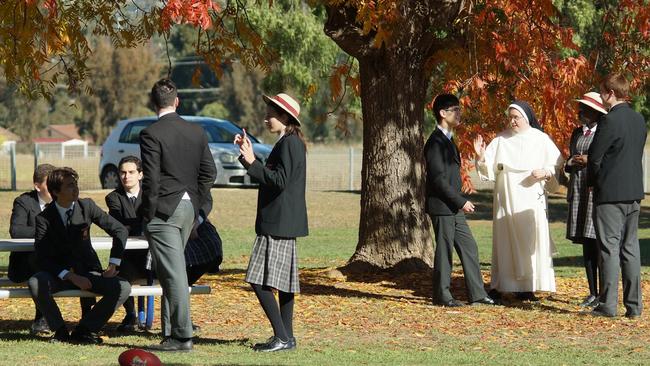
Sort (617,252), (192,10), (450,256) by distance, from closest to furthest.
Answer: (617,252) < (192,10) < (450,256)

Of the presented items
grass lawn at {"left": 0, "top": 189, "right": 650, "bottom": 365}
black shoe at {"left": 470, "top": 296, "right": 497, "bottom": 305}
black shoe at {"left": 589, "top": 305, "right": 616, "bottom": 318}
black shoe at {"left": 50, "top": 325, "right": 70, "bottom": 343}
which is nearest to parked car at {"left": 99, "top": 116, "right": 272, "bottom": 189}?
grass lawn at {"left": 0, "top": 189, "right": 650, "bottom": 365}

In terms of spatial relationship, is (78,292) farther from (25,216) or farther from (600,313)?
(600,313)

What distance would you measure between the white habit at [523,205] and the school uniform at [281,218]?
317cm

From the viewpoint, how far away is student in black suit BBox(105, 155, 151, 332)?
905 centimetres

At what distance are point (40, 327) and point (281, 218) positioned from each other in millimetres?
2133

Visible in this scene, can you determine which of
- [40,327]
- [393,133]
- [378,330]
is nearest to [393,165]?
[393,133]

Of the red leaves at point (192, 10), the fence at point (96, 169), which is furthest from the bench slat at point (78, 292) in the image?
the fence at point (96, 169)

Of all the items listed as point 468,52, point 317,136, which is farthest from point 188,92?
point 468,52

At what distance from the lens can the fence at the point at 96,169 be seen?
33.4 m

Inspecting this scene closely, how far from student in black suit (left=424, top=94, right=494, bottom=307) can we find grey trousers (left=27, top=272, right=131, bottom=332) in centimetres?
317

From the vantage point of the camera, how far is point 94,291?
28.0ft

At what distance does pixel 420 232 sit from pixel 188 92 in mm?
82374

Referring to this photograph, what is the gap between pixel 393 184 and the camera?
12938mm

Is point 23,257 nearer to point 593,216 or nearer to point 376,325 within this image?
point 376,325
